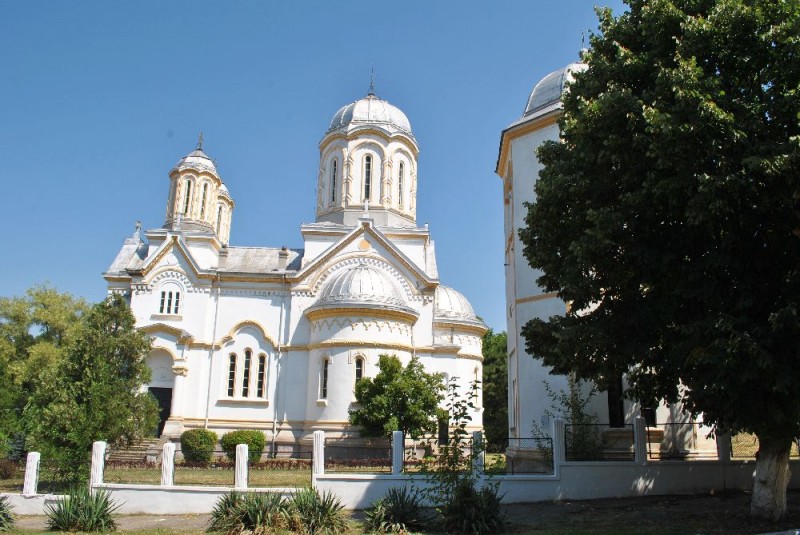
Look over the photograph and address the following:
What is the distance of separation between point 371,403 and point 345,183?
13131 mm

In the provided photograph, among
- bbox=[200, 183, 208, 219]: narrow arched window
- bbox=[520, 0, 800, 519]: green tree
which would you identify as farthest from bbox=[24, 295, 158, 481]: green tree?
bbox=[200, 183, 208, 219]: narrow arched window

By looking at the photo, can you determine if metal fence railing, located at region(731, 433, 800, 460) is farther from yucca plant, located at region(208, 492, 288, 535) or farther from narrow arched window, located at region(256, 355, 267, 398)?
narrow arched window, located at region(256, 355, 267, 398)

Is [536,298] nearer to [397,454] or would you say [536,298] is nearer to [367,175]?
[397,454]

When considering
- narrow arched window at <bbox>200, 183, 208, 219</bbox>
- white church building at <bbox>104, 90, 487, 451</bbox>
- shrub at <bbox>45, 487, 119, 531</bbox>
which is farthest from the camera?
narrow arched window at <bbox>200, 183, 208, 219</bbox>

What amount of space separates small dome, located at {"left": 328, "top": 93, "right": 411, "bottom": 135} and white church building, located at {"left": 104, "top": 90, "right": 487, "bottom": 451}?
12.4 inches

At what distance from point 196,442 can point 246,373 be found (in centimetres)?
396

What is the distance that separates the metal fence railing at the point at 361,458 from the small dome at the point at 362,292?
5.32 metres

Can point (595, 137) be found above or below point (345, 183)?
below

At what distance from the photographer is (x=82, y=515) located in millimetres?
11539

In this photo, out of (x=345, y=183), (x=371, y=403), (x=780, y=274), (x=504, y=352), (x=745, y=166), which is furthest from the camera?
(x=504, y=352)

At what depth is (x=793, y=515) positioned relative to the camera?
1066cm

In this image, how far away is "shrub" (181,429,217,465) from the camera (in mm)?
25516

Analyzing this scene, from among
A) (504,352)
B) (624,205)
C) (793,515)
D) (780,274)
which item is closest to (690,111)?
(624,205)

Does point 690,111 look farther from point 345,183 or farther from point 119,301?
point 345,183
